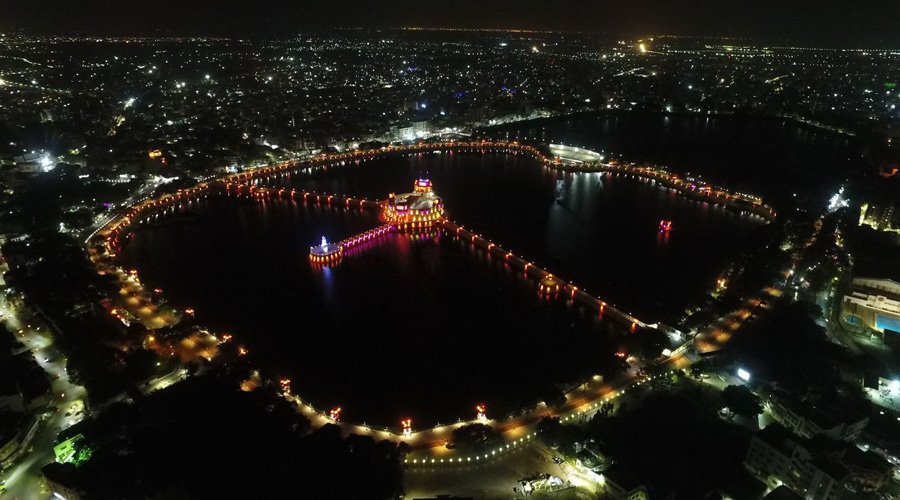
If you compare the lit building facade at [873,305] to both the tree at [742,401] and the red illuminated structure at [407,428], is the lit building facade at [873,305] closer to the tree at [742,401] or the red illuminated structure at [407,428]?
the tree at [742,401]

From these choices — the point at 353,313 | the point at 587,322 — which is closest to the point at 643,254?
the point at 587,322

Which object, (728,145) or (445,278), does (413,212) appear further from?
(728,145)

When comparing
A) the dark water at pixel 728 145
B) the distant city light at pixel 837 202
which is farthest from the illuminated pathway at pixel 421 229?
the distant city light at pixel 837 202

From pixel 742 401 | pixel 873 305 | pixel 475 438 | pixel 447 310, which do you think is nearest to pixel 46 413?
pixel 475 438

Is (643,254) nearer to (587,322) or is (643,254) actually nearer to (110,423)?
(587,322)

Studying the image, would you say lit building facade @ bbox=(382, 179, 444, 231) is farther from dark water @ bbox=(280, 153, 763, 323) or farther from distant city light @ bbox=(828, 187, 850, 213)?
distant city light @ bbox=(828, 187, 850, 213)

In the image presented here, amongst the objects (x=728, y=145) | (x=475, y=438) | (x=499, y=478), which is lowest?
(x=499, y=478)
